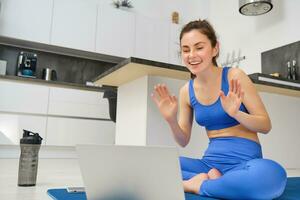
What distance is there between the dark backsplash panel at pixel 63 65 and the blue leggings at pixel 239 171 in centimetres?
353

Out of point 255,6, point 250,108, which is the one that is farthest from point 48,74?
point 250,108

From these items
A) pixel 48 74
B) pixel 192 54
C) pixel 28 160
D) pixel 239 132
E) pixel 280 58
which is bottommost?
pixel 28 160

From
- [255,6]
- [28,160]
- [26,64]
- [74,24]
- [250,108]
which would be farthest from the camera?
[74,24]

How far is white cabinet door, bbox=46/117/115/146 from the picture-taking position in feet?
11.9

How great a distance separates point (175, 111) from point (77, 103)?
2.73 metres

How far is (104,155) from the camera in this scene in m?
0.90

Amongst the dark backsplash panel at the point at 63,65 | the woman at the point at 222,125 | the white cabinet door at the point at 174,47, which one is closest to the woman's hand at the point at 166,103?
the woman at the point at 222,125

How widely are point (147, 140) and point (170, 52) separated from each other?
9.86 feet

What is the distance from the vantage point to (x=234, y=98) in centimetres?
108

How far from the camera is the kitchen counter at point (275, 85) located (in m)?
2.39

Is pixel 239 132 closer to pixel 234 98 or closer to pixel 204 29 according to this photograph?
pixel 234 98

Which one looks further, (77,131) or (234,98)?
(77,131)

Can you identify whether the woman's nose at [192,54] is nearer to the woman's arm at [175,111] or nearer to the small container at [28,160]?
the woman's arm at [175,111]

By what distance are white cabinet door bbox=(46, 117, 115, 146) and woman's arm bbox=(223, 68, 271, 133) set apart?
109 inches
